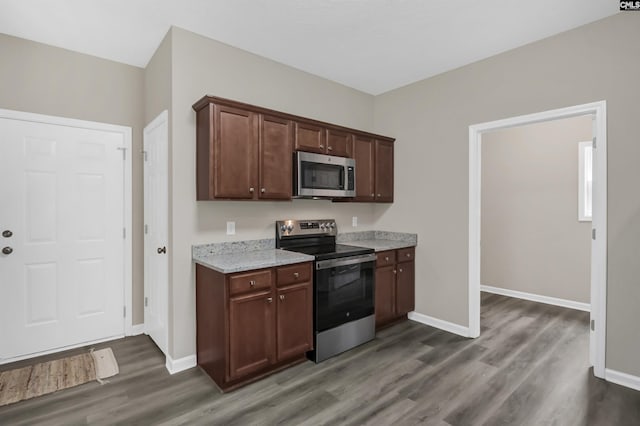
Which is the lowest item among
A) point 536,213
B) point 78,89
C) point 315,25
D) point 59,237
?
point 59,237

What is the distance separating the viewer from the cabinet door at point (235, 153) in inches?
106

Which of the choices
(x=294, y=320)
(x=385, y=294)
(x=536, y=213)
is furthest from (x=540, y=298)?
(x=294, y=320)

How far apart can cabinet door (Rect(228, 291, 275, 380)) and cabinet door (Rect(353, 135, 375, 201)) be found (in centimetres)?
182

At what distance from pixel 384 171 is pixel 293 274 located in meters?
2.07

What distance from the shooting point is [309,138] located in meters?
3.33

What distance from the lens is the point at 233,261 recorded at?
2.63 metres

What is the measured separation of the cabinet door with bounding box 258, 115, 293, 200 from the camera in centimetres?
296

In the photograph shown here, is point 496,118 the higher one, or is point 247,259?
point 496,118

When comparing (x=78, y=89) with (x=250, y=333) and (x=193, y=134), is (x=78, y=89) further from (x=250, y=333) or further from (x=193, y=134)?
(x=250, y=333)

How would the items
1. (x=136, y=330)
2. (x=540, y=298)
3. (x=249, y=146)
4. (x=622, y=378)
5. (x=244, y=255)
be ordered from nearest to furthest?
(x=622, y=378) → (x=249, y=146) → (x=244, y=255) → (x=136, y=330) → (x=540, y=298)

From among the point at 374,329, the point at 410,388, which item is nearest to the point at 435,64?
the point at 374,329

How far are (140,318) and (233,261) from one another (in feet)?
5.89

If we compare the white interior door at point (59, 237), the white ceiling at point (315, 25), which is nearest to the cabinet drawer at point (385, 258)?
the white ceiling at point (315, 25)

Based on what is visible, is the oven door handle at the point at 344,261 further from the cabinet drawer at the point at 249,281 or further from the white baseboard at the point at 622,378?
the white baseboard at the point at 622,378
